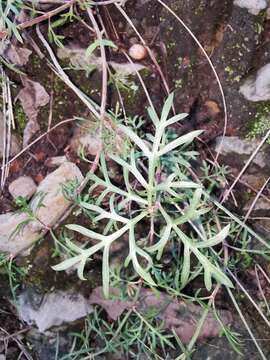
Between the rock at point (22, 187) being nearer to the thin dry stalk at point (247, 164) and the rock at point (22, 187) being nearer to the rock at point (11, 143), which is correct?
the rock at point (11, 143)

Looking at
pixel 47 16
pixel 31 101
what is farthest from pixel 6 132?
pixel 47 16

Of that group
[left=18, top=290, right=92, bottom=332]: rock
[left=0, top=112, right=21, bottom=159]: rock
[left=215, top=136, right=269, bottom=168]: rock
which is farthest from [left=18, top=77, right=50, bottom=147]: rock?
[left=215, top=136, right=269, bottom=168]: rock

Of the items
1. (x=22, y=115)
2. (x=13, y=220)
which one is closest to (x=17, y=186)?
(x=13, y=220)

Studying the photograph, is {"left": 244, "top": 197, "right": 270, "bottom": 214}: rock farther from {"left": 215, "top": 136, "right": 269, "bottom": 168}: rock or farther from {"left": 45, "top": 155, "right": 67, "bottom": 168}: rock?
{"left": 45, "top": 155, "right": 67, "bottom": 168}: rock

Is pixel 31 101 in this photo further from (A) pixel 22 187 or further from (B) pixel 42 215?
(B) pixel 42 215

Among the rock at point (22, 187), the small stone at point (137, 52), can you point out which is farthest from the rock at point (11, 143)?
the small stone at point (137, 52)

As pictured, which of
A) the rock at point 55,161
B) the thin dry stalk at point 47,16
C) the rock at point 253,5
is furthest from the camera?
the rock at point 55,161

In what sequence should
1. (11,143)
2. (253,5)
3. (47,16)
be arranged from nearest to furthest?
1. (47,16)
2. (253,5)
3. (11,143)

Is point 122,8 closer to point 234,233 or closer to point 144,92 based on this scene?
point 144,92

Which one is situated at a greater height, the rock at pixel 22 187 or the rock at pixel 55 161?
the rock at pixel 55 161
